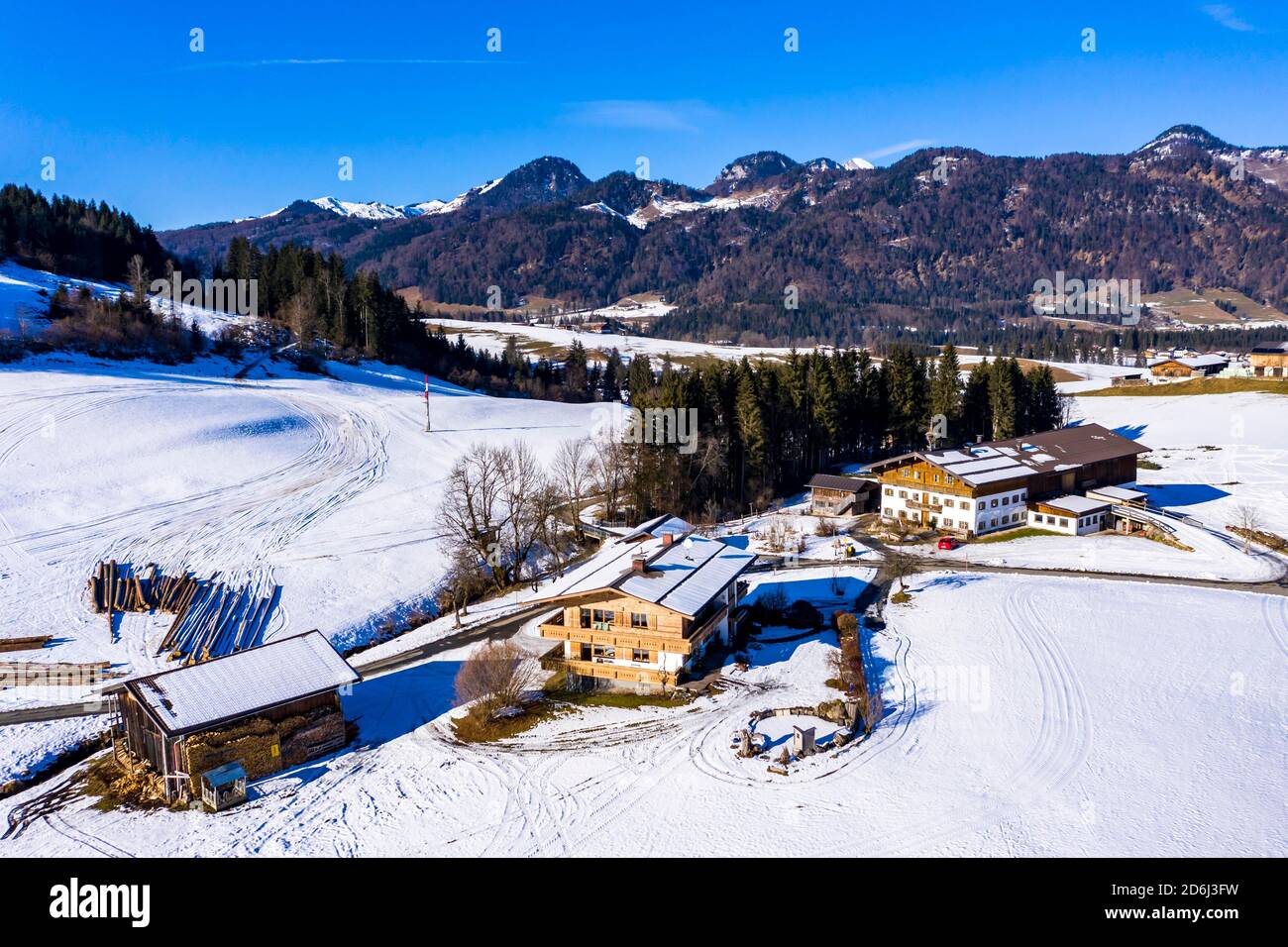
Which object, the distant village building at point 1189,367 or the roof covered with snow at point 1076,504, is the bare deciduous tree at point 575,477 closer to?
the roof covered with snow at point 1076,504

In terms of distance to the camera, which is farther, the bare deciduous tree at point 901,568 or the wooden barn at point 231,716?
the bare deciduous tree at point 901,568

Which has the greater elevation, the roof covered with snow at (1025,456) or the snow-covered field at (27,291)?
the snow-covered field at (27,291)

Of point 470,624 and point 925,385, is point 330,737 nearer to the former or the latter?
point 470,624

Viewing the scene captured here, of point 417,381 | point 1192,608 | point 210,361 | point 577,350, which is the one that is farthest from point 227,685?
point 577,350

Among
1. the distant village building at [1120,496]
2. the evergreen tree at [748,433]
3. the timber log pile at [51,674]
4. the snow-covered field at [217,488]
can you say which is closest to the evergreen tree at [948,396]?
the distant village building at [1120,496]

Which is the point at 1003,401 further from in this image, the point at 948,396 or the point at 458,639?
the point at 458,639

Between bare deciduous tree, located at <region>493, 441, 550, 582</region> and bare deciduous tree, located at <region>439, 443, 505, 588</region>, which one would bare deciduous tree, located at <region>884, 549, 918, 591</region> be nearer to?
bare deciduous tree, located at <region>493, 441, 550, 582</region>
